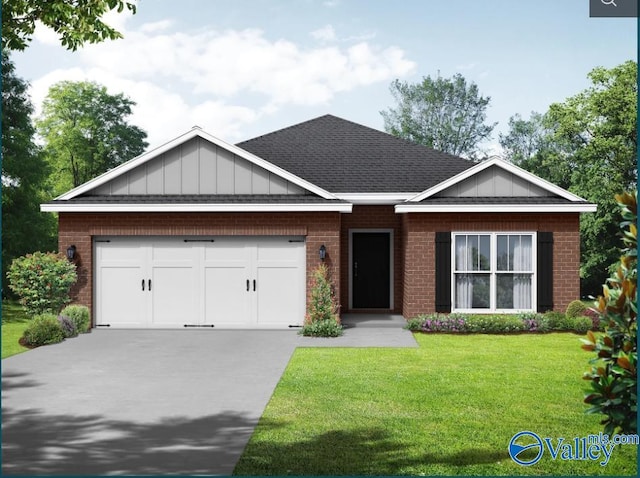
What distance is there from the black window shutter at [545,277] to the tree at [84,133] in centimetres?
3653

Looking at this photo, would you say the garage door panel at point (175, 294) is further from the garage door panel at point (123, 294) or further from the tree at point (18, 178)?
the tree at point (18, 178)

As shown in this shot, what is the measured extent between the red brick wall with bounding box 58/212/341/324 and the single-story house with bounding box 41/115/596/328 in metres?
0.03

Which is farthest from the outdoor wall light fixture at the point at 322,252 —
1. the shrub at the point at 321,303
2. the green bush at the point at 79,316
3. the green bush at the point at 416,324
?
the green bush at the point at 79,316

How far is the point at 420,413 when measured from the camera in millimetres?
9258

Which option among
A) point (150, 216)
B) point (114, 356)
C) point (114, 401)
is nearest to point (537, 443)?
point (114, 401)

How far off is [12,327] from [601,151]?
24745mm

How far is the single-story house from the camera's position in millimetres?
18281

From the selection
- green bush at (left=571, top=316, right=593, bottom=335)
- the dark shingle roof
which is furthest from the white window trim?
the dark shingle roof

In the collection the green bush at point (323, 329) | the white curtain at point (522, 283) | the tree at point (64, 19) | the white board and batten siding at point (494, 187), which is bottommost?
the green bush at point (323, 329)

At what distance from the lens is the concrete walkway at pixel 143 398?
741 centimetres

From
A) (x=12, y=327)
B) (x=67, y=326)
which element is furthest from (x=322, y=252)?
(x=12, y=327)

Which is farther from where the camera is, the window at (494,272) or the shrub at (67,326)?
the window at (494,272)

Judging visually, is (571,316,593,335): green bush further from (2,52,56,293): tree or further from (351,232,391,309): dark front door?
(2,52,56,293): tree

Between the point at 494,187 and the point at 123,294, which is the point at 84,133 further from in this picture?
the point at 494,187
